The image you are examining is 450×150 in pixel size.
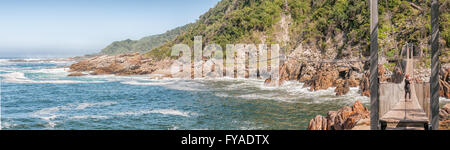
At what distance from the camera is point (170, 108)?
1898 cm

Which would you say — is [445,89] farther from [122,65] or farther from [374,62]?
[122,65]

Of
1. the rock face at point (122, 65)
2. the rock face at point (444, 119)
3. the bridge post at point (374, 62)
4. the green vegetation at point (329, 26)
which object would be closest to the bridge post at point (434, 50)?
the bridge post at point (374, 62)

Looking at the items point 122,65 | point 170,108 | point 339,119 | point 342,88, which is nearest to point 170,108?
point 170,108

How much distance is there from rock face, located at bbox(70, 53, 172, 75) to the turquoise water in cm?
1833

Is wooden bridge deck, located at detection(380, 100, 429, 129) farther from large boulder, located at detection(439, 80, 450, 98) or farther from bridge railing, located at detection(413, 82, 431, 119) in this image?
large boulder, located at detection(439, 80, 450, 98)

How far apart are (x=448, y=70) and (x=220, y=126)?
499 inches

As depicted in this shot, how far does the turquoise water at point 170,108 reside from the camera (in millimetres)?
14805

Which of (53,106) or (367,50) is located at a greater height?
(367,50)

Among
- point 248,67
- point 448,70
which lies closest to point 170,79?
point 248,67

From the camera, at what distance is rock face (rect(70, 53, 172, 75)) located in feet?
150

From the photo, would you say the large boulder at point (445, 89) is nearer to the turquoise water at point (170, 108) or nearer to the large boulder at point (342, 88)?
the turquoise water at point (170, 108)

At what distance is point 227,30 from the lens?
47281 mm

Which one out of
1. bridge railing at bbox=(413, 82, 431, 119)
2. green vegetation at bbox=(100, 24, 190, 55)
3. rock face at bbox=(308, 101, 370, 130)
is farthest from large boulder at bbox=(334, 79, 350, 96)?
green vegetation at bbox=(100, 24, 190, 55)

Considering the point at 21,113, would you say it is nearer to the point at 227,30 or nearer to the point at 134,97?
the point at 134,97
